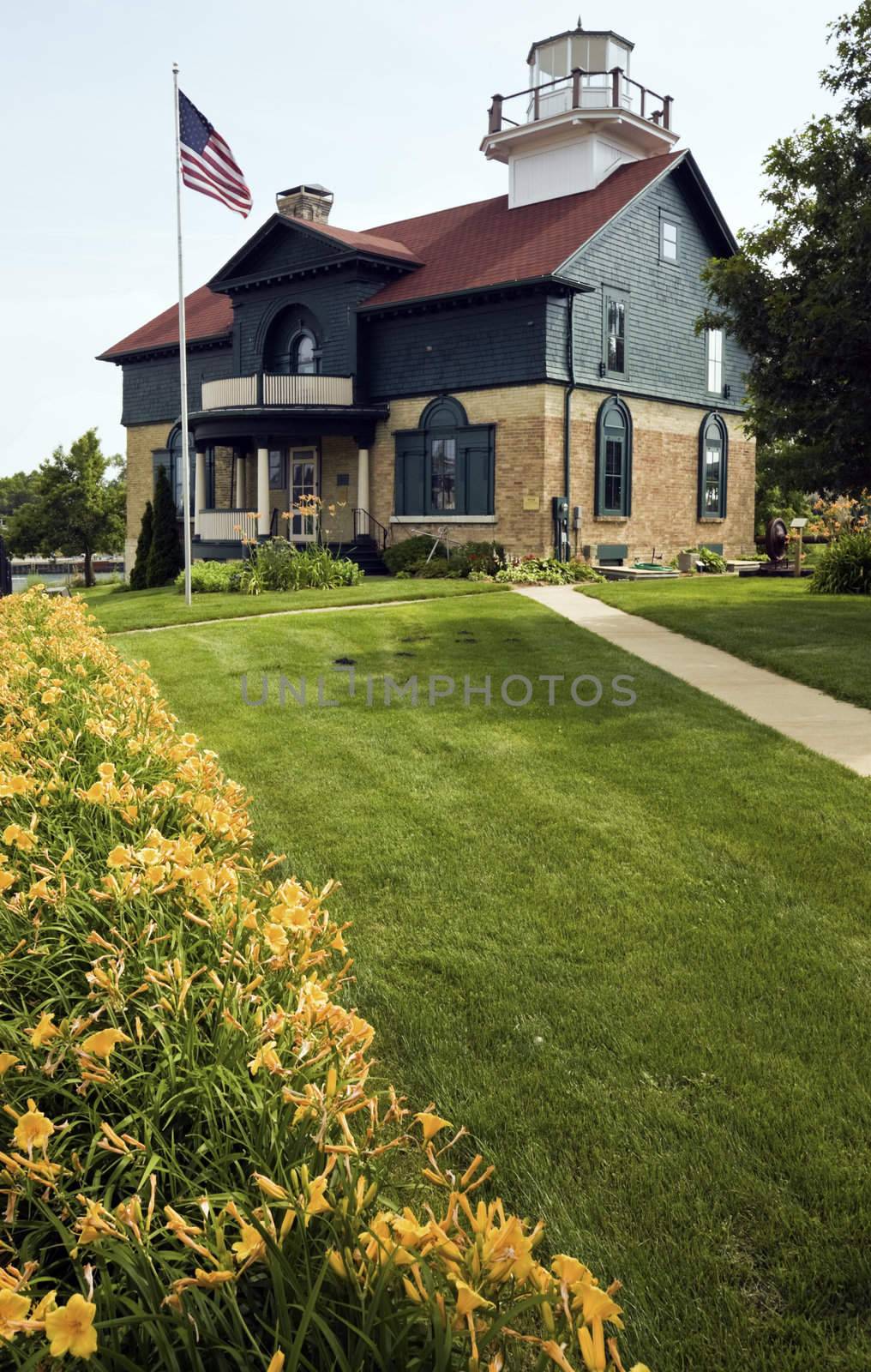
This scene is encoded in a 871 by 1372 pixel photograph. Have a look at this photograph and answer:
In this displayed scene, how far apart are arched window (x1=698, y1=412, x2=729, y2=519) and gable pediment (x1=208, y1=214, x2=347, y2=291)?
11.0 m

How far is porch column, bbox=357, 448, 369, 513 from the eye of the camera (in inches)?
1115

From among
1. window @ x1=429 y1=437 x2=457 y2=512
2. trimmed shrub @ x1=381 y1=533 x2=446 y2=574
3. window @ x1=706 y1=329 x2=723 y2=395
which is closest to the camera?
trimmed shrub @ x1=381 y1=533 x2=446 y2=574

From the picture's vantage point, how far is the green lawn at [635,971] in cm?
282

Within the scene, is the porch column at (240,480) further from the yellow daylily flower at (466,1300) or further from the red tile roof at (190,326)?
the yellow daylily flower at (466,1300)

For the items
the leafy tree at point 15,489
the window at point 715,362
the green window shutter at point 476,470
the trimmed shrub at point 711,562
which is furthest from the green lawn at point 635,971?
the leafy tree at point 15,489

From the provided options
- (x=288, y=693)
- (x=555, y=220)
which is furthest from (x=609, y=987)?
(x=555, y=220)

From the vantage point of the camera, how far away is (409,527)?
27469 millimetres

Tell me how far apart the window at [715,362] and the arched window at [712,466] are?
2.56 feet

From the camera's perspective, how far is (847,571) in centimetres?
1988

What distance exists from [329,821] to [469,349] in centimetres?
2201

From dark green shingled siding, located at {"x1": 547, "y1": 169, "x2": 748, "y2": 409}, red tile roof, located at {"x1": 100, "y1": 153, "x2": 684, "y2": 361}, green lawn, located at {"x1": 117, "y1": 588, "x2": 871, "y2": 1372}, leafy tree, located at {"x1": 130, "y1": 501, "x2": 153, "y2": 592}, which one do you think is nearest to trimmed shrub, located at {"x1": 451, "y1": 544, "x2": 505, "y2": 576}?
dark green shingled siding, located at {"x1": 547, "y1": 169, "x2": 748, "y2": 409}

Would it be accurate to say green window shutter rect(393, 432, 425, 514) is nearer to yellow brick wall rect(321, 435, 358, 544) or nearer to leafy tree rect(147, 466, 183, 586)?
yellow brick wall rect(321, 435, 358, 544)

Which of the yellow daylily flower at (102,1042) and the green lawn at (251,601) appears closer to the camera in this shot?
the yellow daylily flower at (102,1042)

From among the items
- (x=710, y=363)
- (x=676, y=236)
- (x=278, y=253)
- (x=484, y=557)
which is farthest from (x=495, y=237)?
(x=484, y=557)
